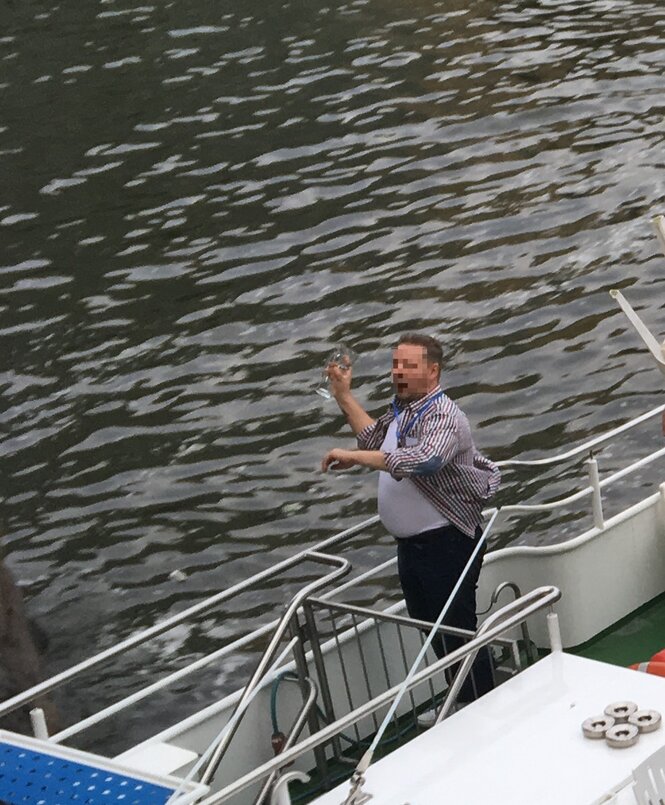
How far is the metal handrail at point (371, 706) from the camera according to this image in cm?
442

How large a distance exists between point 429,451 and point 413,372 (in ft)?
1.17

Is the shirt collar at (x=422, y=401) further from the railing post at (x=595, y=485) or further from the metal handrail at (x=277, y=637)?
the railing post at (x=595, y=485)

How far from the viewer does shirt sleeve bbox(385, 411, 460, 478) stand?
600 cm

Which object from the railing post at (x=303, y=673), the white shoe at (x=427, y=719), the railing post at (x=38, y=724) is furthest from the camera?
the white shoe at (x=427, y=719)

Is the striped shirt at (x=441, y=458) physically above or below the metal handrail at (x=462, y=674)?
above

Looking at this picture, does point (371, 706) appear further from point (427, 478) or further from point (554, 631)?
point (427, 478)

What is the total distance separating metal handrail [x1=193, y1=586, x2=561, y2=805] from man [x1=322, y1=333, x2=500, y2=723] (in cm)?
73

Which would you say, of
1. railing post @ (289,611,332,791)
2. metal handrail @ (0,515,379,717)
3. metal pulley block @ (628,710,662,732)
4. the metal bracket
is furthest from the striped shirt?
the metal bracket

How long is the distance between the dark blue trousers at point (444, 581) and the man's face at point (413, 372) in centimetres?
64

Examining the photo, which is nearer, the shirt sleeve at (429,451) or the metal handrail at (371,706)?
the metal handrail at (371,706)

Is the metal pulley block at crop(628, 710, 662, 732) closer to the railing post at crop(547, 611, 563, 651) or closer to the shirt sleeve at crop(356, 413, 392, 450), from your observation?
the railing post at crop(547, 611, 563, 651)

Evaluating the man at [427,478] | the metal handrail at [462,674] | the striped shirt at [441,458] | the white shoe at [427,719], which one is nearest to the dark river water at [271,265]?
the white shoe at [427,719]

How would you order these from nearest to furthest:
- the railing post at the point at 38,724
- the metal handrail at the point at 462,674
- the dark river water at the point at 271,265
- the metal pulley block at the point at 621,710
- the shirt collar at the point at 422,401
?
the metal pulley block at the point at 621,710, the metal handrail at the point at 462,674, the railing post at the point at 38,724, the shirt collar at the point at 422,401, the dark river water at the point at 271,265

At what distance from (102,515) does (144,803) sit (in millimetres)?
7260
